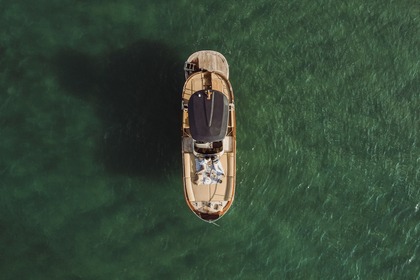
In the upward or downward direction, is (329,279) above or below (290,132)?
below

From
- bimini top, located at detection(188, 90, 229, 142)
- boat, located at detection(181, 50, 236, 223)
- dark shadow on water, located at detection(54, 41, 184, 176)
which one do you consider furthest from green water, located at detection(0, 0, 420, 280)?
bimini top, located at detection(188, 90, 229, 142)

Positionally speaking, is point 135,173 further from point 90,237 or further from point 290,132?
point 290,132

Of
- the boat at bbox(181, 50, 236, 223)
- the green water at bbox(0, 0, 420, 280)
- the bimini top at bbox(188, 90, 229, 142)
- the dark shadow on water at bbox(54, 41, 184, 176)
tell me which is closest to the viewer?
the bimini top at bbox(188, 90, 229, 142)

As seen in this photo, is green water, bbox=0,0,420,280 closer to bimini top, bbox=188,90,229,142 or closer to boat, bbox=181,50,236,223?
boat, bbox=181,50,236,223

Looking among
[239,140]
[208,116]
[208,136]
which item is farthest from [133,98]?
[239,140]

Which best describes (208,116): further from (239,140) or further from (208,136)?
(239,140)

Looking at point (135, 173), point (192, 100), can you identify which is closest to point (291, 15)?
point (192, 100)

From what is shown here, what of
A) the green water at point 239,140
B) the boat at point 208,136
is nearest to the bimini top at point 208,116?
the boat at point 208,136
